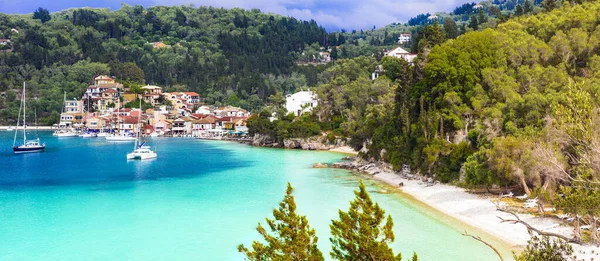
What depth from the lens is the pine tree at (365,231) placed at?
9859 mm

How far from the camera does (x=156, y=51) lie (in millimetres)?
119688

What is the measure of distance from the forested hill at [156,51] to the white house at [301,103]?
21.0m

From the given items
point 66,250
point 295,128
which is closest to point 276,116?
point 295,128

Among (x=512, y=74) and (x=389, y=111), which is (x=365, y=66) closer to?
(x=389, y=111)

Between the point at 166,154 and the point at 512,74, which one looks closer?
the point at 512,74

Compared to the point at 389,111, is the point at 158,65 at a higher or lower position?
higher

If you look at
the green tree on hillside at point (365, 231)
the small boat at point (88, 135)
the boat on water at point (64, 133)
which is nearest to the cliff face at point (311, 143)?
the small boat at point (88, 135)

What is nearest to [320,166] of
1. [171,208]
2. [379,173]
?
[379,173]

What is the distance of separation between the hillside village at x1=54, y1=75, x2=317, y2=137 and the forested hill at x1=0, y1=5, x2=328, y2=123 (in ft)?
13.6

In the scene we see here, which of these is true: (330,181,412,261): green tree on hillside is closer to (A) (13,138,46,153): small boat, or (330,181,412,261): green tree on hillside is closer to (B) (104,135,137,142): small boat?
(A) (13,138,46,153): small boat

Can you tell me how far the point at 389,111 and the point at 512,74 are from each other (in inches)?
493

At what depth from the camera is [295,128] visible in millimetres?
56250

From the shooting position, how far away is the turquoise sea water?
1825 centimetres

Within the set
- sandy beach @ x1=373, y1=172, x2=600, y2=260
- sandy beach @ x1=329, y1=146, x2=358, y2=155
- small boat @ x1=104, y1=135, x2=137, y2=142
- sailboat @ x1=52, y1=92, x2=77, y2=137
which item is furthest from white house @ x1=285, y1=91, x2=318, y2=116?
sailboat @ x1=52, y1=92, x2=77, y2=137
